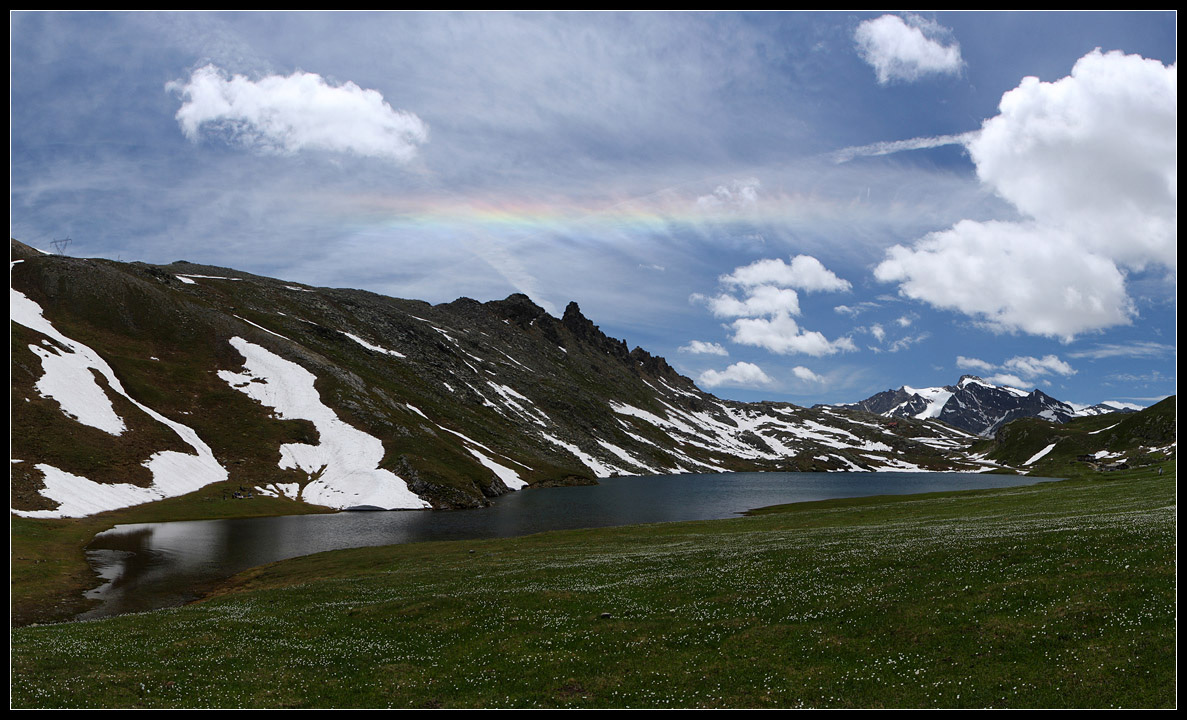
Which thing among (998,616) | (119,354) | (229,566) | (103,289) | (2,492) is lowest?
(229,566)

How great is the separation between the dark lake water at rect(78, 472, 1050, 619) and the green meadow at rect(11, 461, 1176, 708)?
2039 cm

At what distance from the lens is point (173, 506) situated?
291 ft

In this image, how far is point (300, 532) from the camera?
262 ft

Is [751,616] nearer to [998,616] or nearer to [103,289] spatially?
[998,616]

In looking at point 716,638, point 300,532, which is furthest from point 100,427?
point 716,638

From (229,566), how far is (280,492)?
5140 centimetres

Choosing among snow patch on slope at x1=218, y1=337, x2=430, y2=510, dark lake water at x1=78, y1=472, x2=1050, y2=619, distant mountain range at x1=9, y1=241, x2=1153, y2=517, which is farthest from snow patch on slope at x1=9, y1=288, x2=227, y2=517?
snow patch on slope at x1=218, y1=337, x2=430, y2=510

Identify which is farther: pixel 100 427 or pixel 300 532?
pixel 100 427

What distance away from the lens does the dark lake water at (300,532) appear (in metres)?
49.6

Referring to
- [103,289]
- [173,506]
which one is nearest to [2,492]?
[173,506]

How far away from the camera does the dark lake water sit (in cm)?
4956

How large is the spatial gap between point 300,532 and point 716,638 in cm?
7497

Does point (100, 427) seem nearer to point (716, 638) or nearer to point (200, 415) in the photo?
point (200, 415)

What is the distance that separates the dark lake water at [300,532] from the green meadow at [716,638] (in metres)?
20.4
